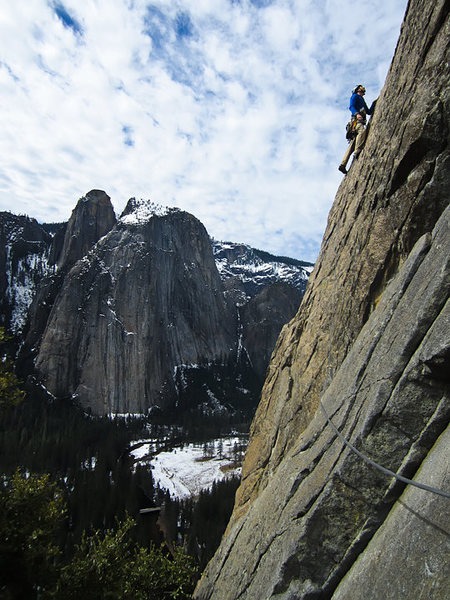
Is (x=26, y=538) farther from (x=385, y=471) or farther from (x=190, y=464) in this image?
(x=190, y=464)

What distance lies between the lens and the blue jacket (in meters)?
13.2

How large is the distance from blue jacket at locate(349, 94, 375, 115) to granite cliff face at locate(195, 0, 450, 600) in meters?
1.66

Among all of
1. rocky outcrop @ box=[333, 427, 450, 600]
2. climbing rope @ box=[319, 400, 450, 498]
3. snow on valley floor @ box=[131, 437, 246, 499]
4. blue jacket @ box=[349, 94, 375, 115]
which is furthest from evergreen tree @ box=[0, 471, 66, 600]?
snow on valley floor @ box=[131, 437, 246, 499]

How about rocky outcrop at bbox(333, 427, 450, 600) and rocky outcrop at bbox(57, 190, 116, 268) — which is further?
rocky outcrop at bbox(57, 190, 116, 268)

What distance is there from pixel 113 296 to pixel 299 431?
160560 mm

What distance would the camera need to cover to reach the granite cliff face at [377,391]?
5879 mm

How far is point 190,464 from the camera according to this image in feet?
354

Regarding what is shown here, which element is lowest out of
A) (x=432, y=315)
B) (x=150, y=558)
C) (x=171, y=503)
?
(x=171, y=503)

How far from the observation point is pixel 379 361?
7227 millimetres

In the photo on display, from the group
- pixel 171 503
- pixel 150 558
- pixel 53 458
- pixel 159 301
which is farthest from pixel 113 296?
pixel 150 558

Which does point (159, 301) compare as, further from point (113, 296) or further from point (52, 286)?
point (52, 286)

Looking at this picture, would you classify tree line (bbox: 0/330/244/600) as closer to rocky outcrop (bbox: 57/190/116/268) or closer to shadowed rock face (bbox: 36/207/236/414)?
shadowed rock face (bbox: 36/207/236/414)

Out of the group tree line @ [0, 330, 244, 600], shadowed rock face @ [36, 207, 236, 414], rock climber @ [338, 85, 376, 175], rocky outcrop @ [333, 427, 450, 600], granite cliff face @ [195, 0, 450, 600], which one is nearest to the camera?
rocky outcrop @ [333, 427, 450, 600]

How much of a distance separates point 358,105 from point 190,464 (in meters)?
113
